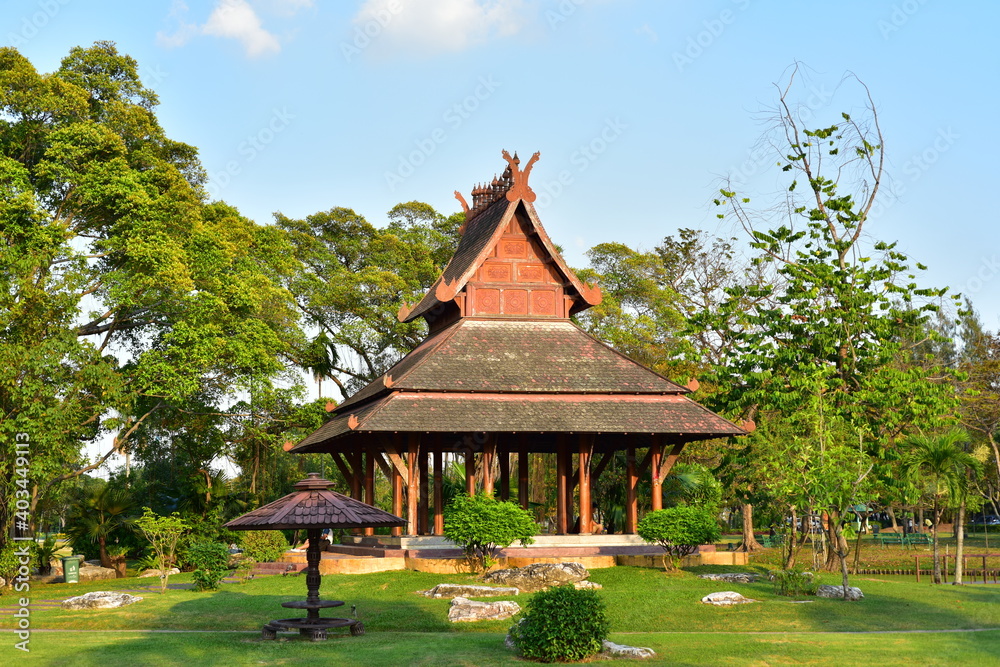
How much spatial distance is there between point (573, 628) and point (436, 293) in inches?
696

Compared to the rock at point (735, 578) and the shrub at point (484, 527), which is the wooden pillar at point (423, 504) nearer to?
the shrub at point (484, 527)

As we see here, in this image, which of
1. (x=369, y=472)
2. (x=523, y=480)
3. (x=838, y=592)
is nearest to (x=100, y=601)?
(x=369, y=472)

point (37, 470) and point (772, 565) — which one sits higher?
point (37, 470)

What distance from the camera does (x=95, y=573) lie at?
32.4m

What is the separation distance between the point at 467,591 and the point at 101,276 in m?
19.0

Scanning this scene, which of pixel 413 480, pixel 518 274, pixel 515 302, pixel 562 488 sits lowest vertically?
pixel 562 488

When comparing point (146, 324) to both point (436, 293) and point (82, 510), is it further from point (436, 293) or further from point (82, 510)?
point (436, 293)

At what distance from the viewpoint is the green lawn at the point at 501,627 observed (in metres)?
14.7

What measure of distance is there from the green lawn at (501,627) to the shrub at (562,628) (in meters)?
0.44

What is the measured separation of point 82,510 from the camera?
113ft

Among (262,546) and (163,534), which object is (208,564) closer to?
(163,534)

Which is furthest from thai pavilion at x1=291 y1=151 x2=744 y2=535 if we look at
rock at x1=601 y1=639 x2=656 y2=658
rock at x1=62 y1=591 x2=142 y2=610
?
rock at x1=601 y1=639 x2=656 y2=658

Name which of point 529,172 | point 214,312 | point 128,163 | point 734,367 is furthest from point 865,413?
point 128,163

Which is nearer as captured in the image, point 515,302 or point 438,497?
point 438,497
